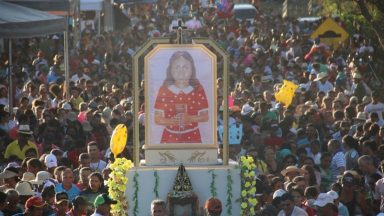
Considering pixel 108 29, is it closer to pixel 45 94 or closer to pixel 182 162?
pixel 45 94

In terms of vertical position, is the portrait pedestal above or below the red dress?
below

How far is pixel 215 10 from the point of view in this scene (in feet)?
165

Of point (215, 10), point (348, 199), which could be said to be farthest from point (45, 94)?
point (215, 10)

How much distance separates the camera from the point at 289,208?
46.5ft

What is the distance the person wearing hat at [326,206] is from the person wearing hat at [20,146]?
5.82 metres

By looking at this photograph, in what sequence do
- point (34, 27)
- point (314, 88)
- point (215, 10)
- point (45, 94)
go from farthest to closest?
1. point (215, 10)
2. point (314, 88)
3. point (45, 94)
4. point (34, 27)

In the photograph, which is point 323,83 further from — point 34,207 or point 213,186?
point 34,207

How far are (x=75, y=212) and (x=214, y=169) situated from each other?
5.21 ft

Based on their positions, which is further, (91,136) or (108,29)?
(108,29)

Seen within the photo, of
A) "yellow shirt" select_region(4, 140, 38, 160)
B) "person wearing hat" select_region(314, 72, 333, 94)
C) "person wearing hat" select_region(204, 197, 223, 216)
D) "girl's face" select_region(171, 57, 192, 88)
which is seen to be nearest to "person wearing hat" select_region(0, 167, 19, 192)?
A: "girl's face" select_region(171, 57, 192, 88)

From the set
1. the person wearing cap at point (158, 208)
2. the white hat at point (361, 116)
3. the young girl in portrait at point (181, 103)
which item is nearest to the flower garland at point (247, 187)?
the young girl in portrait at point (181, 103)

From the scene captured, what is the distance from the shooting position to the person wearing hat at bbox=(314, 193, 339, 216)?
1420 cm

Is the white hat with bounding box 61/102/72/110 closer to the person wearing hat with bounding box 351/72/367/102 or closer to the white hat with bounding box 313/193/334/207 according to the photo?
the person wearing hat with bounding box 351/72/367/102

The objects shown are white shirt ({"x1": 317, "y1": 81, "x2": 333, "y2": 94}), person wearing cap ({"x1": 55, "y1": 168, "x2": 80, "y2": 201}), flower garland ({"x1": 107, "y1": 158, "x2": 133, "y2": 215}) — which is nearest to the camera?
flower garland ({"x1": 107, "y1": 158, "x2": 133, "y2": 215})
